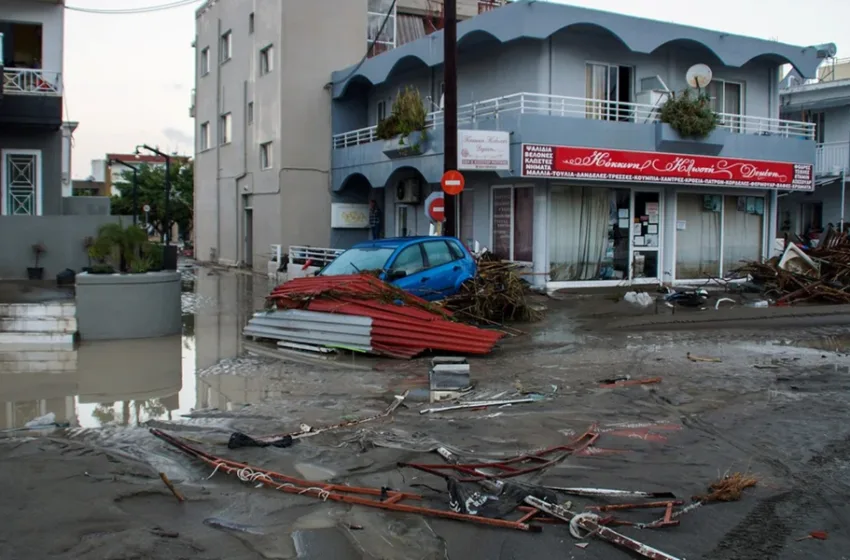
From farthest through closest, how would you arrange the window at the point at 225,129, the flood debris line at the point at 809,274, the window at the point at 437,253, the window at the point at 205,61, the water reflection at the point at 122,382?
the window at the point at 205,61 < the window at the point at 225,129 < the flood debris line at the point at 809,274 < the window at the point at 437,253 < the water reflection at the point at 122,382

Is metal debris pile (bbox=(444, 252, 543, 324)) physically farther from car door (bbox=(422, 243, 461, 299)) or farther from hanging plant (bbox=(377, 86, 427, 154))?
hanging plant (bbox=(377, 86, 427, 154))

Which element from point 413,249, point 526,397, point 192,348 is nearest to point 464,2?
point 413,249

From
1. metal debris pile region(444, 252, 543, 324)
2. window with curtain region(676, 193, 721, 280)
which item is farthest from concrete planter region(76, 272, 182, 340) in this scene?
window with curtain region(676, 193, 721, 280)

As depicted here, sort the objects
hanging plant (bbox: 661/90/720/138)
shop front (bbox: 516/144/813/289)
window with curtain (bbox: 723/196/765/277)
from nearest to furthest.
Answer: shop front (bbox: 516/144/813/289) < hanging plant (bbox: 661/90/720/138) < window with curtain (bbox: 723/196/765/277)

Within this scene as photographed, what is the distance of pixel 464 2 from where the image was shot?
33031mm

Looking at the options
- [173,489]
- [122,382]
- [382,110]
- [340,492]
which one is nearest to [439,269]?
[122,382]

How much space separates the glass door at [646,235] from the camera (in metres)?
20.9

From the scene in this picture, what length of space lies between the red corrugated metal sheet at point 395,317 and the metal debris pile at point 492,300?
2127mm

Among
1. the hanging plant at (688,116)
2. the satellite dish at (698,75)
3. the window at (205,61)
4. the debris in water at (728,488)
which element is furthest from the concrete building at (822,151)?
the debris in water at (728,488)

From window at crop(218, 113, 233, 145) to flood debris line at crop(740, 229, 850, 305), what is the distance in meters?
21.1

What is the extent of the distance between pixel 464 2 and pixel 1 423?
29159 millimetres

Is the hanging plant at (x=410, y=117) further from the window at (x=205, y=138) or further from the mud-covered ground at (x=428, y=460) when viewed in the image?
the window at (x=205, y=138)

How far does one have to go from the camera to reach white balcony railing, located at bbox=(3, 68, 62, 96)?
60.4ft

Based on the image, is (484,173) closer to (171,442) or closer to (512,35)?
(512,35)
